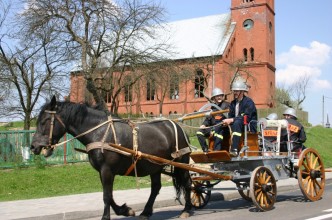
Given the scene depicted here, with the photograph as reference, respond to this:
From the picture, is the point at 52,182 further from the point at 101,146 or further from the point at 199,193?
the point at 101,146

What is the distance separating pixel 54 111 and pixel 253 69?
168 ft

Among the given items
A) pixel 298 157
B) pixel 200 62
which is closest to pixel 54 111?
pixel 298 157

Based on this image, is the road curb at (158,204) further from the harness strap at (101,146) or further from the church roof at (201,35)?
the church roof at (201,35)

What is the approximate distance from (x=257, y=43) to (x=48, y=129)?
2020 inches

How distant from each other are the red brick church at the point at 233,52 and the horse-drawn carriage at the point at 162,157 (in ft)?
141

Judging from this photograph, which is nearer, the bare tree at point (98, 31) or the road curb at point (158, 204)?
the road curb at point (158, 204)

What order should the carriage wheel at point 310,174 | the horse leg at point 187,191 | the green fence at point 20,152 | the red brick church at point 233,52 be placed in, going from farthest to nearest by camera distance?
the red brick church at point 233,52
the green fence at point 20,152
the carriage wheel at point 310,174
the horse leg at point 187,191

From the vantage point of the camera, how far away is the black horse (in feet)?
26.0

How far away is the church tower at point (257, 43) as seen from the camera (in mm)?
56156

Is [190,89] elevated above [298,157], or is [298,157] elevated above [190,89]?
[190,89]

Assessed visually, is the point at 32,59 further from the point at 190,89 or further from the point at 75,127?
the point at 190,89

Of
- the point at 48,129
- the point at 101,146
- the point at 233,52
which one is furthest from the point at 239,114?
the point at 233,52

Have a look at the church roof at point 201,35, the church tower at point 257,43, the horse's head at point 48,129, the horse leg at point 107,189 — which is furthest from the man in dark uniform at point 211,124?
the church tower at point 257,43

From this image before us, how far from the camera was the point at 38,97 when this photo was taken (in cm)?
2967
